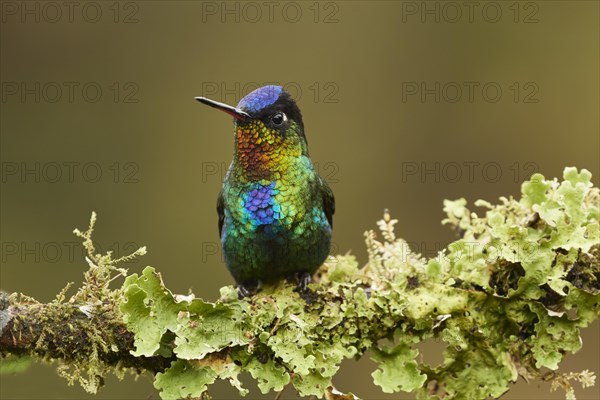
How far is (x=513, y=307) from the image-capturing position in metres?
3.16

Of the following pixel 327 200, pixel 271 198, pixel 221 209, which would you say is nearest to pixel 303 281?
pixel 271 198

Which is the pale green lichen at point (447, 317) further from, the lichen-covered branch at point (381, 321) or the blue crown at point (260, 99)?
the blue crown at point (260, 99)

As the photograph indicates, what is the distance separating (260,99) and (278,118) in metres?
0.12

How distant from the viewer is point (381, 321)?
3.17 m

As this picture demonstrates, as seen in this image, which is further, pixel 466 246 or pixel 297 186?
pixel 297 186

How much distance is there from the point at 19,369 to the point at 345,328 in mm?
1145

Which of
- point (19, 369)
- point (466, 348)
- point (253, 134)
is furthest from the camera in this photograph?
point (253, 134)

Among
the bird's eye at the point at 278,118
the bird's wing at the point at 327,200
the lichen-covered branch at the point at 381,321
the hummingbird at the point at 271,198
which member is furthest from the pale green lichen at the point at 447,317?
the bird's eye at the point at 278,118

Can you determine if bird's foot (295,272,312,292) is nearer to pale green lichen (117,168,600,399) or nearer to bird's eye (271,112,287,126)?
pale green lichen (117,168,600,399)

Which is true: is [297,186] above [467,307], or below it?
above

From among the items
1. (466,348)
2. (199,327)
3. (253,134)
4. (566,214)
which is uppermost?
(253,134)

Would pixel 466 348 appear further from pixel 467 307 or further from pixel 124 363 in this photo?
pixel 124 363

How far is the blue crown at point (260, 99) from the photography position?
140 inches

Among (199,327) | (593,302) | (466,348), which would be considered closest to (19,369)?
(199,327)
